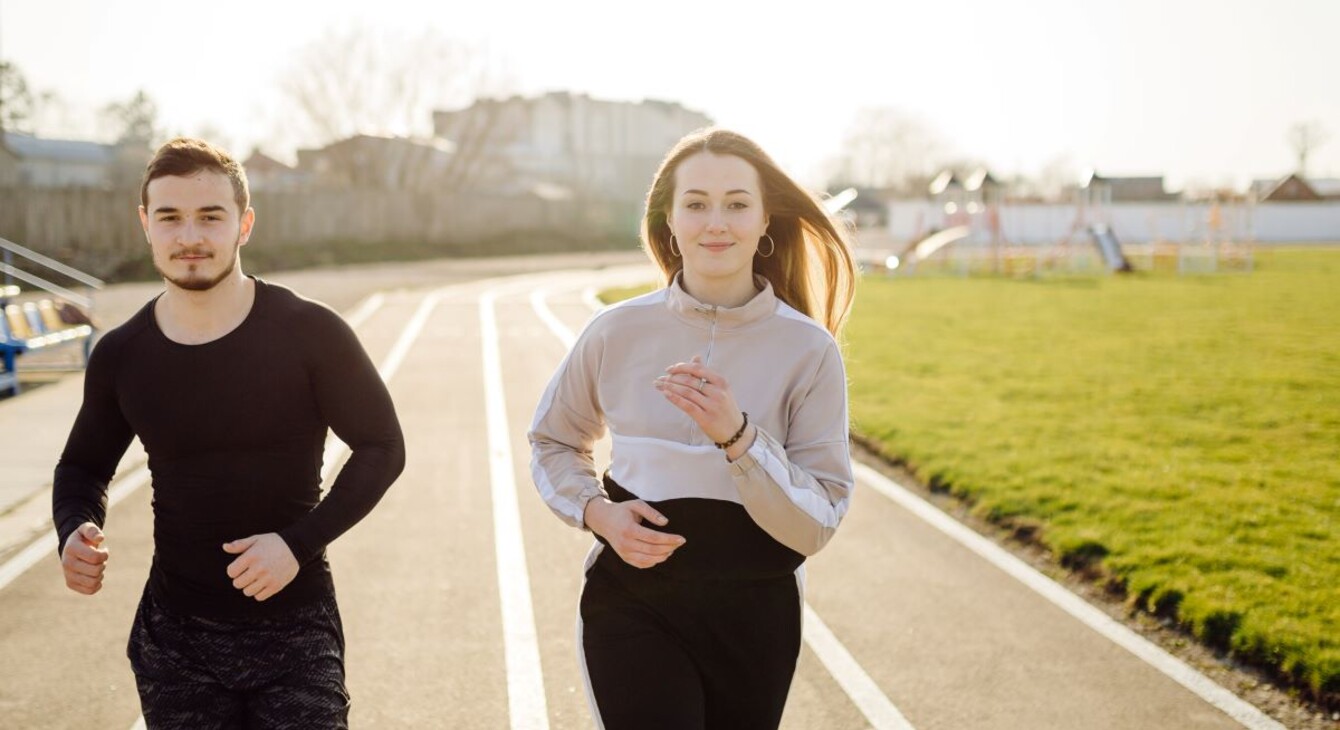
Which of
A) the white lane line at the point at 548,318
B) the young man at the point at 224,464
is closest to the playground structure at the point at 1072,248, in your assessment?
the white lane line at the point at 548,318

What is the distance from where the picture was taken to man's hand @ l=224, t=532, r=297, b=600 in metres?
2.92

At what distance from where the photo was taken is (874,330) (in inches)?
861

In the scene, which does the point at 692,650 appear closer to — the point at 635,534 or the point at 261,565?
the point at 635,534

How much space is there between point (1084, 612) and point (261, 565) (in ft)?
15.8

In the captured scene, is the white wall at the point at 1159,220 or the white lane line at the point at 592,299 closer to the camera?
the white lane line at the point at 592,299

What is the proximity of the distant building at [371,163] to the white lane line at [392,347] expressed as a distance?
31.1 m

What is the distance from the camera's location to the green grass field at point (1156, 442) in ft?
21.8

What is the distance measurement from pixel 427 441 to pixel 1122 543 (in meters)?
6.16

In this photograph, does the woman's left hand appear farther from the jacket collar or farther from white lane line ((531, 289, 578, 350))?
white lane line ((531, 289, 578, 350))

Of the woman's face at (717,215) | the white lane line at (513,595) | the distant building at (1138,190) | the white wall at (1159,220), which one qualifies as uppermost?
the woman's face at (717,215)

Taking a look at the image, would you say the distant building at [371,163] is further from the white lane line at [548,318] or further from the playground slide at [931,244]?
the white lane line at [548,318]

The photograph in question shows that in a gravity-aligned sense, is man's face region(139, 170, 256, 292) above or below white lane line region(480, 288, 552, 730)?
above

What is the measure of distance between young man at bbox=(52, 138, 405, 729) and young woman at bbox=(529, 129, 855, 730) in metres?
0.56

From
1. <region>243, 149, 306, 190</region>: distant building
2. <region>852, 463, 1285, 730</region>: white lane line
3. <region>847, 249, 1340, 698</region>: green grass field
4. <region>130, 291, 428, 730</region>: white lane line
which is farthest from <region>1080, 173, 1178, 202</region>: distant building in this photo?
<region>852, 463, 1285, 730</region>: white lane line
